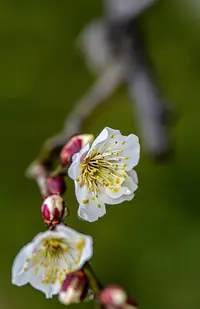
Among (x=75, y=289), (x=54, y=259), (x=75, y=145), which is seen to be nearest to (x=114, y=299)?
(x=75, y=289)

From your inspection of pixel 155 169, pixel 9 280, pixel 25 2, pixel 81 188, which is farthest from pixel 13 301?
pixel 81 188

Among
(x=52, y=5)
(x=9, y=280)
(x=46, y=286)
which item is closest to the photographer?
(x=46, y=286)

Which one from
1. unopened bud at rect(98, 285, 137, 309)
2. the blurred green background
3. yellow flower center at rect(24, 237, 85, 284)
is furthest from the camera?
the blurred green background

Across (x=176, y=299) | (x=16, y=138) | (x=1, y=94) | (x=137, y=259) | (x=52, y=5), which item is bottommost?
(x=176, y=299)

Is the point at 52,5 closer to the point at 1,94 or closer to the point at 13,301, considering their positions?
the point at 1,94

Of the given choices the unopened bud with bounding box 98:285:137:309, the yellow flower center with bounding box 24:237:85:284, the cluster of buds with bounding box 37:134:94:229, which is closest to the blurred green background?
the cluster of buds with bounding box 37:134:94:229

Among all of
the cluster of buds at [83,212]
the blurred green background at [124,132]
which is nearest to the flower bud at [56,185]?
the cluster of buds at [83,212]

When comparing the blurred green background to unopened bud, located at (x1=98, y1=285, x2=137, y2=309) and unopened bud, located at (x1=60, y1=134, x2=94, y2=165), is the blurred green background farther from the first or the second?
unopened bud, located at (x1=98, y1=285, x2=137, y2=309)

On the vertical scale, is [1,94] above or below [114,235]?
above
